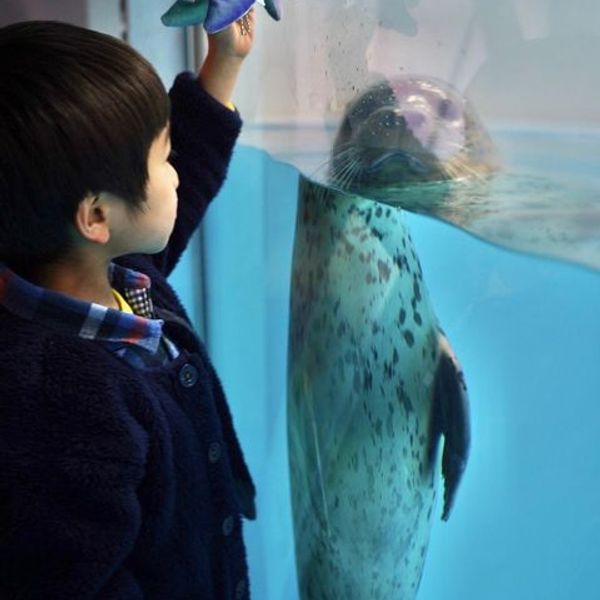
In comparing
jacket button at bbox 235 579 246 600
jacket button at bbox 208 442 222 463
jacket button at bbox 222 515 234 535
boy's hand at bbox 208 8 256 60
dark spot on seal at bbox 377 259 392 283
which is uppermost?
boy's hand at bbox 208 8 256 60

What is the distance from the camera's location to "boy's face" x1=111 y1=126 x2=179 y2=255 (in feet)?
2.75

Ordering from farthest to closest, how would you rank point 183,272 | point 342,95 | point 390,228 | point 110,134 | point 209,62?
1. point 183,272
2. point 390,228
3. point 342,95
4. point 209,62
5. point 110,134

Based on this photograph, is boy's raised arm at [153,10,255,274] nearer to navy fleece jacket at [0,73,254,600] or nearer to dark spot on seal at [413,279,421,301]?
navy fleece jacket at [0,73,254,600]

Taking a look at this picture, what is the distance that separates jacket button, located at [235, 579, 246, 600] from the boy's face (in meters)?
0.47

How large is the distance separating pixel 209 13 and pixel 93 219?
0.32 m

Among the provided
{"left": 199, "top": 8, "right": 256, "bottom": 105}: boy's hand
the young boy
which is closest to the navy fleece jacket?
the young boy

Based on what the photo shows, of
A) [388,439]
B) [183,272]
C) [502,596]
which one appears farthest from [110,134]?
[502,596]

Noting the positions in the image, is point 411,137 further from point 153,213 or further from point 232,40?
point 153,213

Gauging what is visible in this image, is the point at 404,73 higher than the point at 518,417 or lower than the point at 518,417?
higher

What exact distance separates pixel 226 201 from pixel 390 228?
0.50 meters

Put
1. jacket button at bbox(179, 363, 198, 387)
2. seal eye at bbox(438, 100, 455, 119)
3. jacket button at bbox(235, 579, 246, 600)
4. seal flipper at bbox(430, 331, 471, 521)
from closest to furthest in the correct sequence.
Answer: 1. jacket button at bbox(179, 363, 198, 387)
2. jacket button at bbox(235, 579, 246, 600)
3. seal eye at bbox(438, 100, 455, 119)
4. seal flipper at bbox(430, 331, 471, 521)

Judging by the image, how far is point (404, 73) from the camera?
4.03 ft

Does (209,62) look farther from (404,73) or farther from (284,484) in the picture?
(284,484)

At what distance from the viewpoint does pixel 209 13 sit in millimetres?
976
